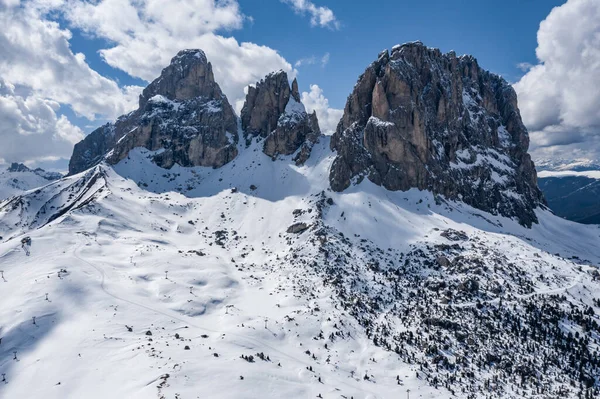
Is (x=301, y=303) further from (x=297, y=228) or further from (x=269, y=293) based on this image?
(x=297, y=228)

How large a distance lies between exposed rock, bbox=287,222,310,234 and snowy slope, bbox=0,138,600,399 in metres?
2.92

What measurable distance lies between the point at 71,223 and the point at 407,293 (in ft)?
462

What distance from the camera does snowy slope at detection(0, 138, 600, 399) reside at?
77.6m

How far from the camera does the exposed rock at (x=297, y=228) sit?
160 m

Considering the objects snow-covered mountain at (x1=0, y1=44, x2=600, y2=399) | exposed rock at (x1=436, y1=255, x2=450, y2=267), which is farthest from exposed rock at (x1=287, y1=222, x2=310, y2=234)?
exposed rock at (x1=436, y1=255, x2=450, y2=267)

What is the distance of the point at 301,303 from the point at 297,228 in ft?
171

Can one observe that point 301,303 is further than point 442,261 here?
No

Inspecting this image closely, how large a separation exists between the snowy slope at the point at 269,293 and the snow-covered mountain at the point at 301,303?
523 millimetres

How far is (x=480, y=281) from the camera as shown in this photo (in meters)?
122

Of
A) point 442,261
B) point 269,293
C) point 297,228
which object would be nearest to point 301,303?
point 269,293

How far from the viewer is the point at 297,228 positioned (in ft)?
531

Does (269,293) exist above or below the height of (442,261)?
below

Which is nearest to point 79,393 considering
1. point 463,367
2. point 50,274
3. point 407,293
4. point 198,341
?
point 198,341

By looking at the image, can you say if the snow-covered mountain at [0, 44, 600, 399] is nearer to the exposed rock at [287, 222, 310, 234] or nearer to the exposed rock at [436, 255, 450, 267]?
the exposed rock at [436, 255, 450, 267]
